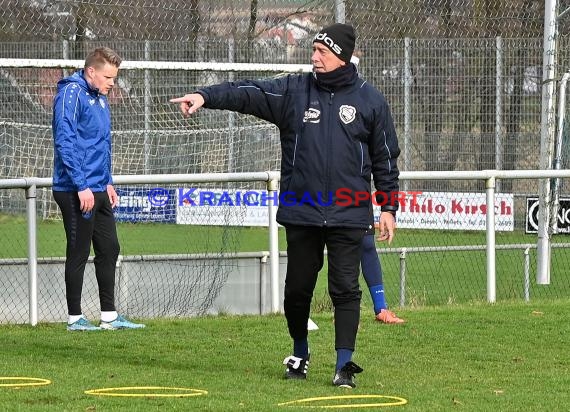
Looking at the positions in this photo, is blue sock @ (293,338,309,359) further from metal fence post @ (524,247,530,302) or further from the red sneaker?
metal fence post @ (524,247,530,302)

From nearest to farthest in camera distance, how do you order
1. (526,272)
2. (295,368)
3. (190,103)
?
(190,103)
(295,368)
(526,272)

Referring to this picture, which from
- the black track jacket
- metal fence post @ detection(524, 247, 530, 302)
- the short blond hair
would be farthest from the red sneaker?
metal fence post @ detection(524, 247, 530, 302)

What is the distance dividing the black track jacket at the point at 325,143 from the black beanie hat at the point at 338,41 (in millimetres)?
181

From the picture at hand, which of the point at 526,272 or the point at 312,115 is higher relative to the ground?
the point at 312,115

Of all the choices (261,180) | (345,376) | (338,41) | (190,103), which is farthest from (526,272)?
(190,103)

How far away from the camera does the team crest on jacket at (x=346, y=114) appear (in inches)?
291

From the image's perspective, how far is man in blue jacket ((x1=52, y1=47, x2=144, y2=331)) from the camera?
30.1 feet

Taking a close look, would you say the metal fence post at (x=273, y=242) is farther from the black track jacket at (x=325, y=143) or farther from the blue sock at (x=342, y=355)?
the blue sock at (x=342, y=355)

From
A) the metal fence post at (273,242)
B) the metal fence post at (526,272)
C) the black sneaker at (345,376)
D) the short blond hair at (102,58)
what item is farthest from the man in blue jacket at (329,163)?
the metal fence post at (526,272)

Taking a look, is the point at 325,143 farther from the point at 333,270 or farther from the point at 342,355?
the point at 342,355

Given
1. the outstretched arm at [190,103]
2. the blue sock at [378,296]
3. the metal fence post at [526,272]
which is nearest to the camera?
the outstretched arm at [190,103]

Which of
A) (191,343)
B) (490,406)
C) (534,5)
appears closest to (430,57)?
(534,5)

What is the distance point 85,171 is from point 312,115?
95.0 inches

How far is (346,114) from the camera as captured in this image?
291 inches
